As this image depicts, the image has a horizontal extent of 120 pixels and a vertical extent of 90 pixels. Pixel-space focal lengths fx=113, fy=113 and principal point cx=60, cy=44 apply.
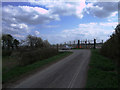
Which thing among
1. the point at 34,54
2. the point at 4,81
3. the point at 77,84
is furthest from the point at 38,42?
the point at 77,84

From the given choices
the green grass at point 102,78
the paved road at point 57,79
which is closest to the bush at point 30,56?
the paved road at point 57,79

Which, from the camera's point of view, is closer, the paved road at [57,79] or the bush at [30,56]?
the paved road at [57,79]

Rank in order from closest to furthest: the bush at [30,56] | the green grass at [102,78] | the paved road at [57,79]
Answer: the green grass at [102,78]
the paved road at [57,79]
the bush at [30,56]

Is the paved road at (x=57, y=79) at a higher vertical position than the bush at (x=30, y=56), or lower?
lower

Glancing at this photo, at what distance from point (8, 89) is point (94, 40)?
3390 centimetres

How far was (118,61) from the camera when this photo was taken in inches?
60.3

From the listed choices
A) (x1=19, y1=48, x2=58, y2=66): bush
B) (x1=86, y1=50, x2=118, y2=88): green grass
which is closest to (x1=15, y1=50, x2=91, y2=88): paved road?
(x1=86, y1=50, x2=118, y2=88): green grass

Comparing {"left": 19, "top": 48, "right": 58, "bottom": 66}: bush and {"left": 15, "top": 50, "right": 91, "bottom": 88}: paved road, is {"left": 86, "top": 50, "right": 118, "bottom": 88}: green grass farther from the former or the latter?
{"left": 19, "top": 48, "right": 58, "bottom": 66}: bush

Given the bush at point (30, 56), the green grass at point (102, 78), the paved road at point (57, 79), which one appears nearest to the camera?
the green grass at point (102, 78)

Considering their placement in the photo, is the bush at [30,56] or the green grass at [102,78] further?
the bush at [30,56]

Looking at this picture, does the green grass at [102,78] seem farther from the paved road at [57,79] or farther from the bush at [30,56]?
the bush at [30,56]

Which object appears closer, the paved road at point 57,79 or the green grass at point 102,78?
the green grass at point 102,78

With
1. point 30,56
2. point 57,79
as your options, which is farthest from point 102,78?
point 30,56

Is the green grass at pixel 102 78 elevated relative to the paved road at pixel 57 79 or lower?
elevated
